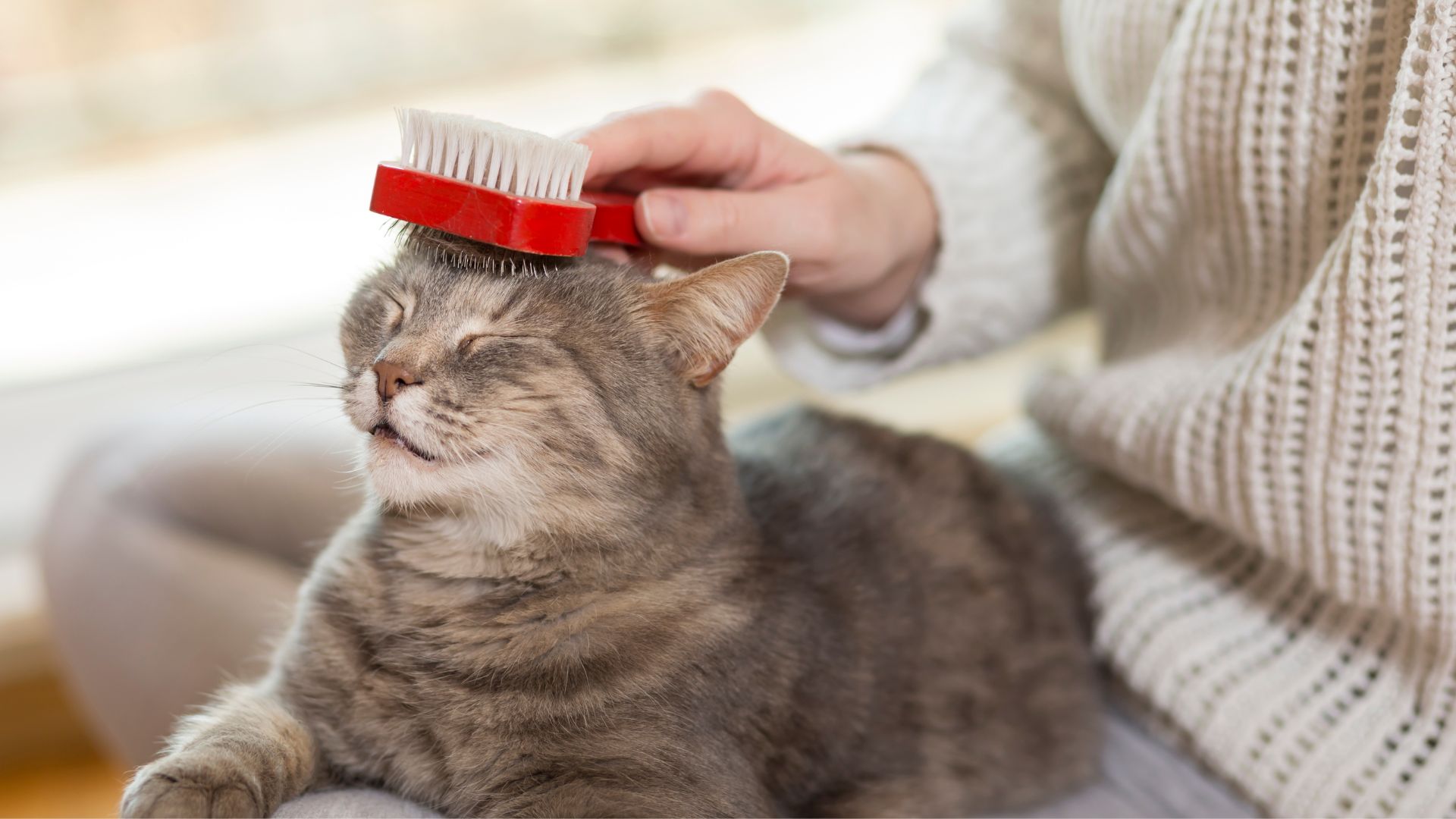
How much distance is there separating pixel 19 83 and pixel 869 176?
1.75m

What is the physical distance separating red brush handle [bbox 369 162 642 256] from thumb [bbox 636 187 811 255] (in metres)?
0.11

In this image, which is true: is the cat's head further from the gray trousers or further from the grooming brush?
the gray trousers

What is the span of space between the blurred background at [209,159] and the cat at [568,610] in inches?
44.7

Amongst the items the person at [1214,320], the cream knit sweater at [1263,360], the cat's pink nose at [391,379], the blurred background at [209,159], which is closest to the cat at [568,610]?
the cat's pink nose at [391,379]

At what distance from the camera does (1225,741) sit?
100 centimetres

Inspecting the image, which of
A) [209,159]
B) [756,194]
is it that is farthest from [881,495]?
[209,159]

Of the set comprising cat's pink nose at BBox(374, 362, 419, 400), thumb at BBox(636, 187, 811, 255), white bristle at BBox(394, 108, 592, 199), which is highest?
white bristle at BBox(394, 108, 592, 199)

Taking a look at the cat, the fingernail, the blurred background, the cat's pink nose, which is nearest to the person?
the fingernail

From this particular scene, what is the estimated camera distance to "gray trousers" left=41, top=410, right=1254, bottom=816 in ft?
4.08

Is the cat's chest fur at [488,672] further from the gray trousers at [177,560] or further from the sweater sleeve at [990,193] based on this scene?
the sweater sleeve at [990,193]

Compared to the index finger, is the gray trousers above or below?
below

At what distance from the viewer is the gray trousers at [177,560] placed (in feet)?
4.08

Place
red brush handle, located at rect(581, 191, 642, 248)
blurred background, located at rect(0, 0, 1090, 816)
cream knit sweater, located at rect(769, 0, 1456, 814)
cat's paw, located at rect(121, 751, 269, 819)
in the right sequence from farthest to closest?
blurred background, located at rect(0, 0, 1090, 816)
red brush handle, located at rect(581, 191, 642, 248)
cream knit sweater, located at rect(769, 0, 1456, 814)
cat's paw, located at rect(121, 751, 269, 819)

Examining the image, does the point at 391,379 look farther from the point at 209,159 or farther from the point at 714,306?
the point at 209,159
